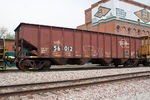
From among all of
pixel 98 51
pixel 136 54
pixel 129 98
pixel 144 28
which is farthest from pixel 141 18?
pixel 129 98

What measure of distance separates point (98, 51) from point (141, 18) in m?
29.8

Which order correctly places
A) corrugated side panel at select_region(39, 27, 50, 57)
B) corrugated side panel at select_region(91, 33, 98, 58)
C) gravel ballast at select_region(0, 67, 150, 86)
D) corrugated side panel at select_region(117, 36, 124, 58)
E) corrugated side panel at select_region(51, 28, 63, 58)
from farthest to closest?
corrugated side panel at select_region(117, 36, 124, 58), corrugated side panel at select_region(91, 33, 98, 58), corrugated side panel at select_region(51, 28, 63, 58), corrugated side panel at select_region(39, 27, 50, 57), gravel ballast at select_region(0, 67, 150, 86)

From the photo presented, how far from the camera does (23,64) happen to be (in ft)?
32.3

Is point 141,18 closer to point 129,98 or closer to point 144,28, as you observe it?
point 144,28

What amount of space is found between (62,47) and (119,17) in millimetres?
24721

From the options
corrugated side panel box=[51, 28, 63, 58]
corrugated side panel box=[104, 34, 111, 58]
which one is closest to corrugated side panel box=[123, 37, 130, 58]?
corrugated side panel box=[104, 34, 111, 58]

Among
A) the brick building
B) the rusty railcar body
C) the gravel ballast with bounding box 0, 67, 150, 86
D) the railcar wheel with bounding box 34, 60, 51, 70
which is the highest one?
the brick building

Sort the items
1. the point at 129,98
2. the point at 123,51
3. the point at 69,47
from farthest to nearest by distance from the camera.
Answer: the point at 123,51, the point at 69,47, the point at 129,98

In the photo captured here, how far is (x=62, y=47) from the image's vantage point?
11.4m

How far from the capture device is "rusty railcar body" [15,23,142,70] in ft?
33.7

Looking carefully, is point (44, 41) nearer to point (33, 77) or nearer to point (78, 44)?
point (78, 44)

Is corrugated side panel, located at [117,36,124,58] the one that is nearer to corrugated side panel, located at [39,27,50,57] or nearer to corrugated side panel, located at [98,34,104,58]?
corrugated side panel, located at [98,34,104,58]

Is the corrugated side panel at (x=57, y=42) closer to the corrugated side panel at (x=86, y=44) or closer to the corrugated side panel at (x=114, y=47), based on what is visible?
the corrugated side panel at (x=86, y=44)

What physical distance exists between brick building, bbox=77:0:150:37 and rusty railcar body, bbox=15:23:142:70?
18.1 metres
